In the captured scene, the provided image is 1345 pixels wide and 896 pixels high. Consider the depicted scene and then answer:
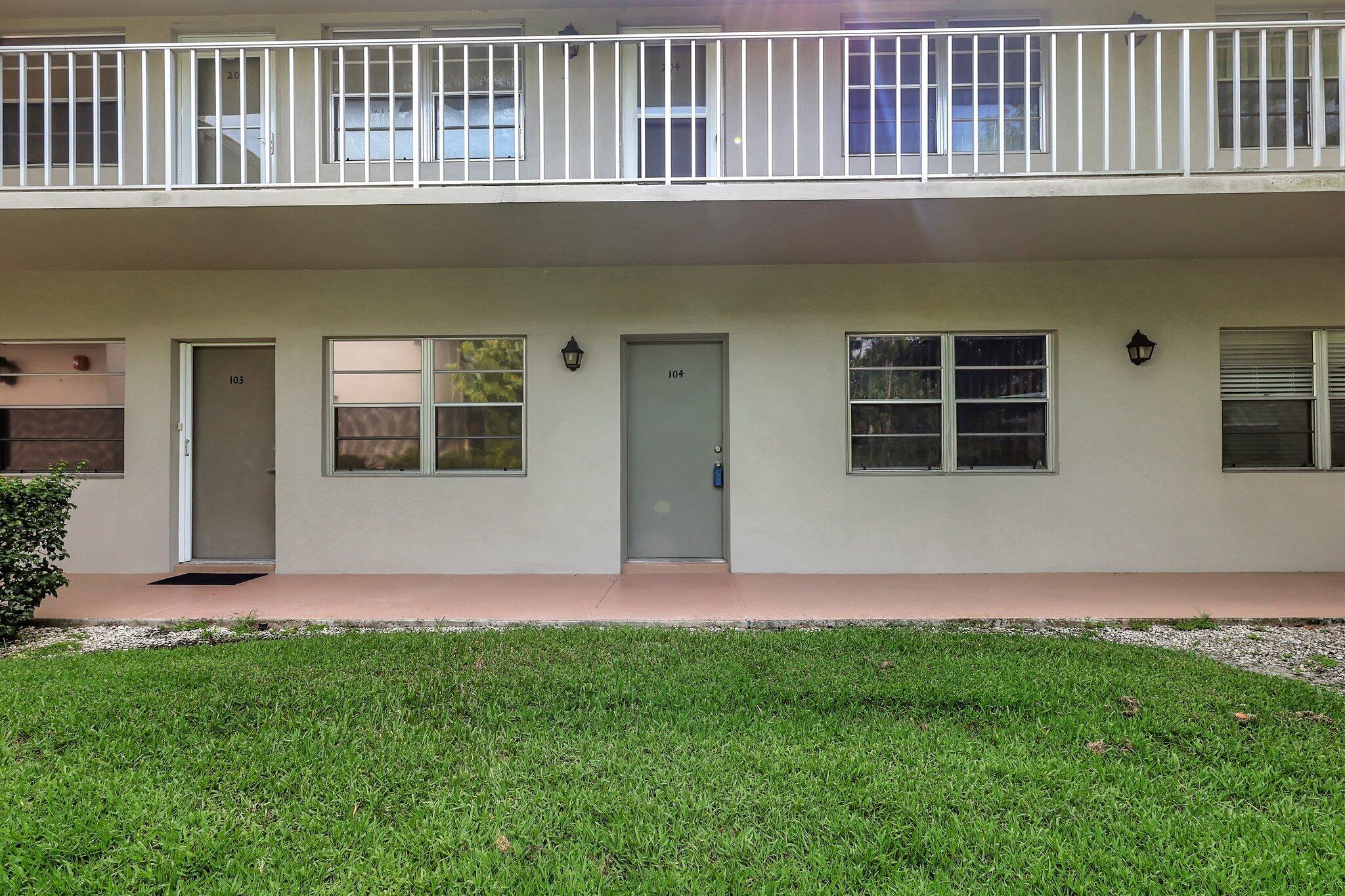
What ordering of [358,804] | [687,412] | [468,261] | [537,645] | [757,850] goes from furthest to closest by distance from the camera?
[687,412]
[468,261]
[537,645]
[358,804]
[757,850]

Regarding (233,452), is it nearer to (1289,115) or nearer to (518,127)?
(518,127)

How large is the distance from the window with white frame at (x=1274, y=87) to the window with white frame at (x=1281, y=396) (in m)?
1.96

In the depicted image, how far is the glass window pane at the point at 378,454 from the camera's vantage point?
7129 mm

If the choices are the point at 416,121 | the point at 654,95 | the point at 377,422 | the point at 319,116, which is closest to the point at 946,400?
the point at 654,95

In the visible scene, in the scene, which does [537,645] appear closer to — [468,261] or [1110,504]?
[468,261]

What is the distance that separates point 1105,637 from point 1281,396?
4.24 m

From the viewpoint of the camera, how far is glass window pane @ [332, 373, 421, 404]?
282 inches

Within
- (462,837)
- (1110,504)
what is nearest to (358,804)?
(462,837)

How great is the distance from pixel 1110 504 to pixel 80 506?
10714 mm

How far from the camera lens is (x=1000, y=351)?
701cm

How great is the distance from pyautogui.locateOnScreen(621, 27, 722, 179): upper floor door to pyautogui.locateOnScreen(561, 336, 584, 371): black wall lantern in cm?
184

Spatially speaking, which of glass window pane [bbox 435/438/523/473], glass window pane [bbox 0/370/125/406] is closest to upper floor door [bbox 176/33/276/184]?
glass window pane [bbox 0/370/125/406]

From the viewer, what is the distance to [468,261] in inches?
267

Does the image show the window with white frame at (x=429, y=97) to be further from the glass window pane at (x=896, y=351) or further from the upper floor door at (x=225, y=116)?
the glass window pane at (x=896, y=351)
